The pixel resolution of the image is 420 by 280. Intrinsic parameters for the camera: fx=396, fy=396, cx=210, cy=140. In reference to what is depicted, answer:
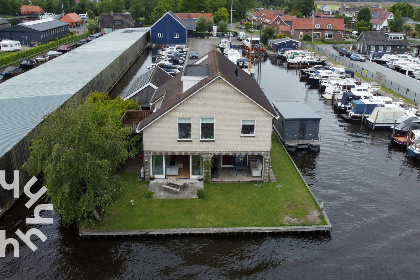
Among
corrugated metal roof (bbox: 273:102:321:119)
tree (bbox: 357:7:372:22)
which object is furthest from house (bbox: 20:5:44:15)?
corrugated metal roof (bbox: 273:102:321:119)

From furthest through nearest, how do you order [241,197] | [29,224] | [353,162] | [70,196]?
[353,162]
[241,197]
[29,224]
[70,196]

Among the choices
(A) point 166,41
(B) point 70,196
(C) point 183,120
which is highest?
(A) point 166,41

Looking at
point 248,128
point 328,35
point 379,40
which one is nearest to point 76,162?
point 248,128

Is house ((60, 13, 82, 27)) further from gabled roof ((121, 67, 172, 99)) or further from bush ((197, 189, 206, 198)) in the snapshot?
bush ((197, 189, 206, 198))

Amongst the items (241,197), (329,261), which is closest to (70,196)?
(241,197)

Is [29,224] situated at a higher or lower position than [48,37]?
lower

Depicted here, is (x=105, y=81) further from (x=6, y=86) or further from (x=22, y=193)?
(x=22, y=193)
